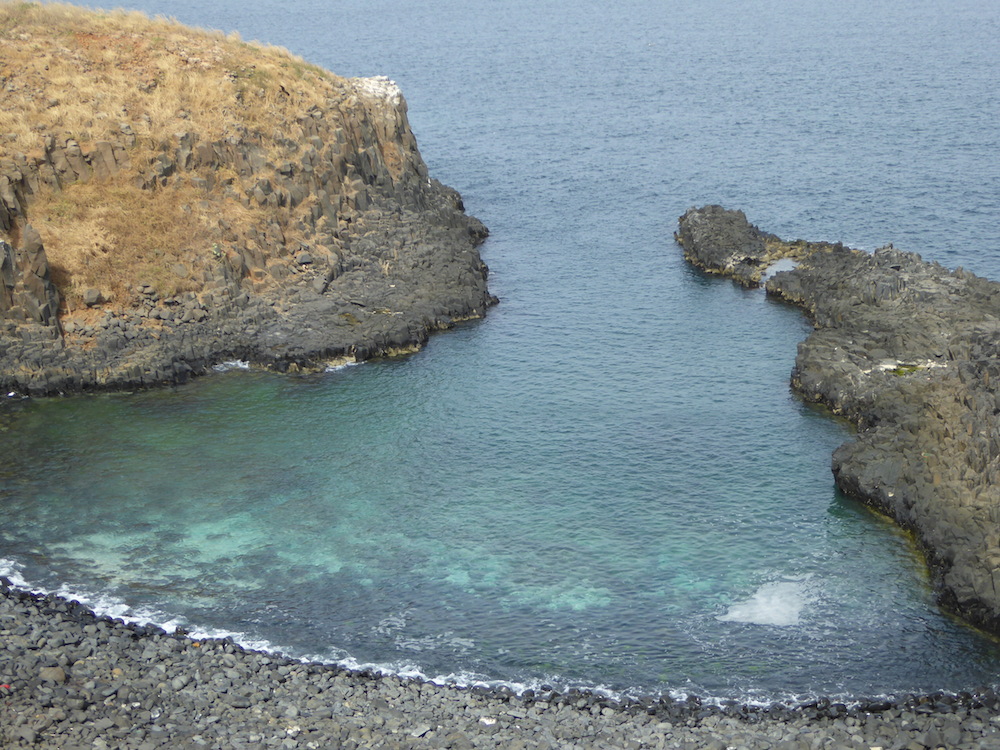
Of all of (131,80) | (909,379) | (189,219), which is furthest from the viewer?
(131,80)

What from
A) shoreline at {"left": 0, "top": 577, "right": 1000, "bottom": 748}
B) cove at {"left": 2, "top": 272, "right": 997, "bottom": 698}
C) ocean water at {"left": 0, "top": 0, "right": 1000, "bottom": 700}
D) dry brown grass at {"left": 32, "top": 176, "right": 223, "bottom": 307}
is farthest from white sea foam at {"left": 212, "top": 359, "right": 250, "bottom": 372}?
shoreline at {"left": 0, "top": 577, "right": 1000, "bottom": 748}

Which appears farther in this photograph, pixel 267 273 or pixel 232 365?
pixel 267 273

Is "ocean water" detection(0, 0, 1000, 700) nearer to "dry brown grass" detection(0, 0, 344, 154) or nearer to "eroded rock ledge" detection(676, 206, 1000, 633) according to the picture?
"eroded rock ledge" detection(676, 206, 1000, 633)

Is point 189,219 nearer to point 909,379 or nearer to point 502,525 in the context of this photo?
point 502,525

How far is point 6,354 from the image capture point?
78.7 metres

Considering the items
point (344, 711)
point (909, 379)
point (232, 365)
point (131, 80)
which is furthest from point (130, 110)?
point (909, 379)

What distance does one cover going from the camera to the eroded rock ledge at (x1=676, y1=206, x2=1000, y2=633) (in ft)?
187

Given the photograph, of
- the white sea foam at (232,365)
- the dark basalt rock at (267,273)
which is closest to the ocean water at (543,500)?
the white sea foam at (232,365)

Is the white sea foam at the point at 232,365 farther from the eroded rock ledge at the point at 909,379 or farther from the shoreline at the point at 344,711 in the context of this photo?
the eroded rock ledge at the point at 909,379

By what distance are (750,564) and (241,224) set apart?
51.0 meters

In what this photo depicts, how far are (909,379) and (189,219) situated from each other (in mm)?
55067

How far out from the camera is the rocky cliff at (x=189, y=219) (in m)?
81.3

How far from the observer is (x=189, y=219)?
89.1m

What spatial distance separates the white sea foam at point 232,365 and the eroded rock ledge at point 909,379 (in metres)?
39.6
